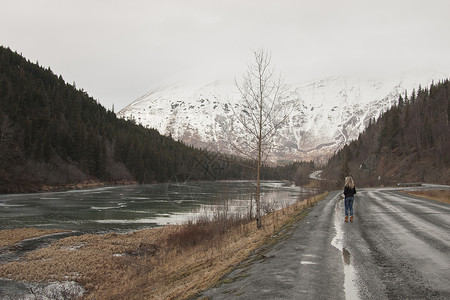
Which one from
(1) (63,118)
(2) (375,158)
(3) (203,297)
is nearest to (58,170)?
(1) (63,118)

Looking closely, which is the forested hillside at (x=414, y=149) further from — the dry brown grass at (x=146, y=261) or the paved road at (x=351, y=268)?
the paved road at (x=351, y=268)

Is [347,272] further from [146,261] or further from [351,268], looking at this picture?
[146,261]

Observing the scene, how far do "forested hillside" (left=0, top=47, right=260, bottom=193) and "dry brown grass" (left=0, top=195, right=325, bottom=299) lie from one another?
38.0 meters

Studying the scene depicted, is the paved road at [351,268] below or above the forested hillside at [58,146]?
below

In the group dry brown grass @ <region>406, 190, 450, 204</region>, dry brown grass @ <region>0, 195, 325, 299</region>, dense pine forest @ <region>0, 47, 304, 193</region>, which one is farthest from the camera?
dense pine forest @ <region>0, 47, 304, 193</region>

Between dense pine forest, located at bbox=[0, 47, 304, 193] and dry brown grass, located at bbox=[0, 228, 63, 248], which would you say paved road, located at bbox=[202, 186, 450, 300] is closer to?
dry brown grass, located at bbox=[0, 228, 63, 248]

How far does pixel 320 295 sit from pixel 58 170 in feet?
297

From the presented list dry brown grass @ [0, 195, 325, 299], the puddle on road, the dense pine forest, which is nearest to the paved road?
the puddle on road

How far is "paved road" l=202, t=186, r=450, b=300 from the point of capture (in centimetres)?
589

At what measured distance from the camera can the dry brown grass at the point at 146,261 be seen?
10.4 m

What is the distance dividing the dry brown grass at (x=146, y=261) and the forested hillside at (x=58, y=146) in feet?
125

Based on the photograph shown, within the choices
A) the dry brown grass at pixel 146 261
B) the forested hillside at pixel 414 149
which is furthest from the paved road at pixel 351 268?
the forested hillside at pixel 414 149

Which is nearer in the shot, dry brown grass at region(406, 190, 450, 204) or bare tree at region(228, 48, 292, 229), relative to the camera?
bare tree at region(228, 48, 292, 229)

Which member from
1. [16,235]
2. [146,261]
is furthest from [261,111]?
[16,235]
